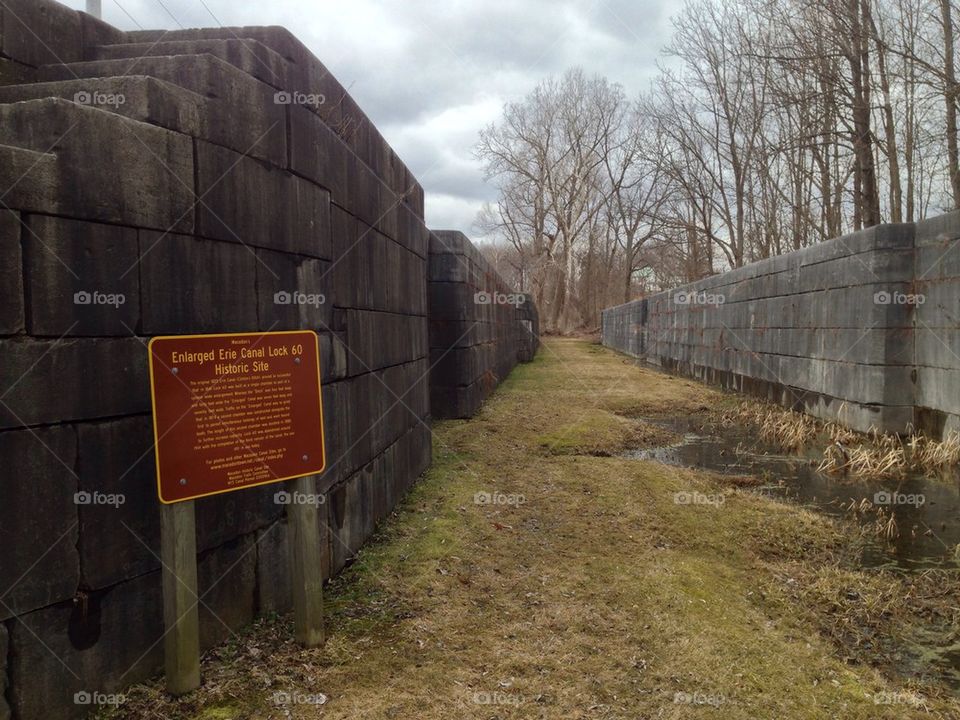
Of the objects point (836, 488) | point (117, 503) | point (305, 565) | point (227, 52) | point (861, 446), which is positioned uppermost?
point (227, 52)

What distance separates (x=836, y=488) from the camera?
695 cm

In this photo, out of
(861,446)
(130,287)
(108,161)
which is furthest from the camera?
(861,446)

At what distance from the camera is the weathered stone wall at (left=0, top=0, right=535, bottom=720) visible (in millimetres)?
2363

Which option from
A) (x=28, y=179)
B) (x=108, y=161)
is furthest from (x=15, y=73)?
(x=28, y=179)

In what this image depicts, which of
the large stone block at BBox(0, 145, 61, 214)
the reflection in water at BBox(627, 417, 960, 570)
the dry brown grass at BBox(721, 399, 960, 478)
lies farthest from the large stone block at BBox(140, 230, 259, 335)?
the dry brown grass at BBox(721, 399, 960, 478)

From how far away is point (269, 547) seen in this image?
11.3 feet

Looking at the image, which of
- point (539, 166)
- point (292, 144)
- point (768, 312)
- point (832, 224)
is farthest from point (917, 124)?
point (539, 166)

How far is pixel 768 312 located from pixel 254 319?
1169 centimetres

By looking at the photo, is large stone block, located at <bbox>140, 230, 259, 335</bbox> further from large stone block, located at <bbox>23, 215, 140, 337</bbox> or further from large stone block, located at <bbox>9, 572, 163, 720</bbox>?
large stone block, located at <bbox>9, 572, 163, 720</bbox>

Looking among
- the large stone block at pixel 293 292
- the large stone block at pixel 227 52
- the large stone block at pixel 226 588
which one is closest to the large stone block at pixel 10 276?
the large stone block at pixel 293 292

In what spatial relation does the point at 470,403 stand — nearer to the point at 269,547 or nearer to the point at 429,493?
the point at 429,493

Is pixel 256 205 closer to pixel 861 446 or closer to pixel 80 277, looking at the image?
pixel 80 277

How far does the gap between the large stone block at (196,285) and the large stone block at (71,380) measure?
7.7 inches

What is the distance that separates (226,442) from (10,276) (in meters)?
1.04
